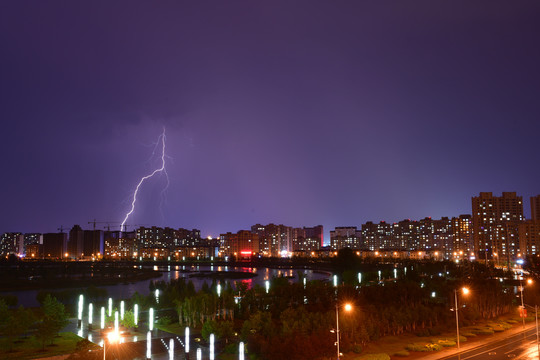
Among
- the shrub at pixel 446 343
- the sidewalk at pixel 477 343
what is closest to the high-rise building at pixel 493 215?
the sidewalk at pixel 477 343

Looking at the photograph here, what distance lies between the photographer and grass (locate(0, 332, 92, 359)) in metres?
25.6

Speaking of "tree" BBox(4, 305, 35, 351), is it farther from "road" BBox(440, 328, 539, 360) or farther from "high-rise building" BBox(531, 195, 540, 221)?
"high-rise building" BBox(531, 195, 540, 221)

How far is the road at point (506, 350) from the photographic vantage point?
82.8 ft

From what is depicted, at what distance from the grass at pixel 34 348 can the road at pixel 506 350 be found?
21971 millimetres

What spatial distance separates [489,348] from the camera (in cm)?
2794

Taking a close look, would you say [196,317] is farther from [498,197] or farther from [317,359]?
[498,197]

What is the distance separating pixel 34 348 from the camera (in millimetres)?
27312

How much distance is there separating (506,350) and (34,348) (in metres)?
27.8

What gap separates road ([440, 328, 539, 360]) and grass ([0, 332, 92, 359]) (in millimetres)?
21971

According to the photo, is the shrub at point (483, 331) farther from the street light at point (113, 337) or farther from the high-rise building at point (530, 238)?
the high-rise building at point (530, 238)

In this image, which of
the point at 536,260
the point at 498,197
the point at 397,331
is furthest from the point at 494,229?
the point at 397,331

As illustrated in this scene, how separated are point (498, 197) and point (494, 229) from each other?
15.0 meters

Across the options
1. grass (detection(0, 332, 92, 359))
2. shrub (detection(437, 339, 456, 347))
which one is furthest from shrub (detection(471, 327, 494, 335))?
grass (detection(0, 332, 92, 359))

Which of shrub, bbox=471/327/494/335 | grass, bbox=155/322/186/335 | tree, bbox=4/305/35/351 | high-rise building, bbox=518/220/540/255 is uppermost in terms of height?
high-rise building, bbox=518/220/540/255
